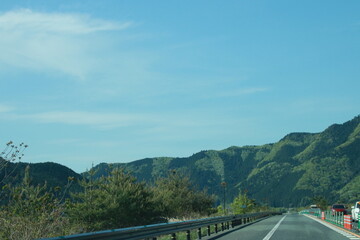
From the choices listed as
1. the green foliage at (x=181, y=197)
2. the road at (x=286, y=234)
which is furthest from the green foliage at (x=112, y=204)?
the green foliage at (x=181, y=197)

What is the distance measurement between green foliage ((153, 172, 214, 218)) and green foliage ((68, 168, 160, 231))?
1342cm

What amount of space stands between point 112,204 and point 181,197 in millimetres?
24615

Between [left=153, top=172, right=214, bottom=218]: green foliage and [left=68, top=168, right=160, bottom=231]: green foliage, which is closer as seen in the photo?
[left=68, top=168, right=160, bottom=231]: green foliage

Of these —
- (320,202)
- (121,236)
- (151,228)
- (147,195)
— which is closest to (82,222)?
(147,195)

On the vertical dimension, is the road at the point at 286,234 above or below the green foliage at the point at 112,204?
below

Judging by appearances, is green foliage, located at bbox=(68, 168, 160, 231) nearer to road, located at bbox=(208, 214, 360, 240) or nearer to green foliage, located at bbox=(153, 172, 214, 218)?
road, located at bbox=(208, 214, 360, 240)

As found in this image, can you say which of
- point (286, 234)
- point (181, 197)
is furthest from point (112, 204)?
point (181, 197)

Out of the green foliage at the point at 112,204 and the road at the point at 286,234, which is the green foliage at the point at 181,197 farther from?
the road at the point at 286,234

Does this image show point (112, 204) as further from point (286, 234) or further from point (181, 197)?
point (181, 197)

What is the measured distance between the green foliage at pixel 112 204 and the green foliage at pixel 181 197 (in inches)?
528

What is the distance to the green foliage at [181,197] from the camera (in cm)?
6119

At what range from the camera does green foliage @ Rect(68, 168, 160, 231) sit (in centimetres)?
4084

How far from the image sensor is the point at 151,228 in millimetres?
17922

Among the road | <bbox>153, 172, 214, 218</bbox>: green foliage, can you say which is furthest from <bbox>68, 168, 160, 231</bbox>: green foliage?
<bbox>153, 172, 214, 218</bbox>: green foliage
